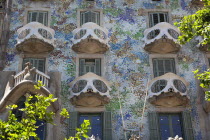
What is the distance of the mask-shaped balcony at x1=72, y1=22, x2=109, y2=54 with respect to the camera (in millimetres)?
19406

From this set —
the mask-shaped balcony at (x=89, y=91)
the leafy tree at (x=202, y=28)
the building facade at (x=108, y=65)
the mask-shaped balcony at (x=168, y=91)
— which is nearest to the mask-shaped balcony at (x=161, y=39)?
the building facade at (x=108, y=65)

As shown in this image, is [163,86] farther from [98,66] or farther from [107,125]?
[98,66]

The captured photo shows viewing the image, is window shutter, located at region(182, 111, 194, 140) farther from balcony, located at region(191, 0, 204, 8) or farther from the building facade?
balcony, located at region(191, 0, 204, 8)

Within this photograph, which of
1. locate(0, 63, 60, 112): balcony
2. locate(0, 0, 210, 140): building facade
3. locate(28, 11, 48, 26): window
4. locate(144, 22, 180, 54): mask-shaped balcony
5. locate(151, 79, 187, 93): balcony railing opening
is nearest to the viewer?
locate(0, 63, 60, 112): balcony

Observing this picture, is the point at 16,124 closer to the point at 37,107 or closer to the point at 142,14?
the point at 37,107

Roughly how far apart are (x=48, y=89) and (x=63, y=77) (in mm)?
1773

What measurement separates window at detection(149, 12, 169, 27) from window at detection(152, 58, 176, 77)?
228 centimetres

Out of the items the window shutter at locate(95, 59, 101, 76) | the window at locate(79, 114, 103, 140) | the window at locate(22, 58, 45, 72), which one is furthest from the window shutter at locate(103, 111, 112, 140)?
the window at locate(22, 58, 45, 72)

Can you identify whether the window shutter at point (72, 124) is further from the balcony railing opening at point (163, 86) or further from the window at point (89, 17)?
the window at point (89, 17)

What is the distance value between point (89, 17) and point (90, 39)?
85.3 inches

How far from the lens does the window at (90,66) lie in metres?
19.3

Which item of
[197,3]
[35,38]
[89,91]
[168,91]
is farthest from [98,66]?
[197,3]

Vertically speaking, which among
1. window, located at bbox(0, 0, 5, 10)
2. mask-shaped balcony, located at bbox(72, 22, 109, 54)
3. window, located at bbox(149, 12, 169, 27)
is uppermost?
window, located at bbox(0, 0, 5, 10)

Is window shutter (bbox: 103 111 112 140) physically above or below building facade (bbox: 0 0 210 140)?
below
